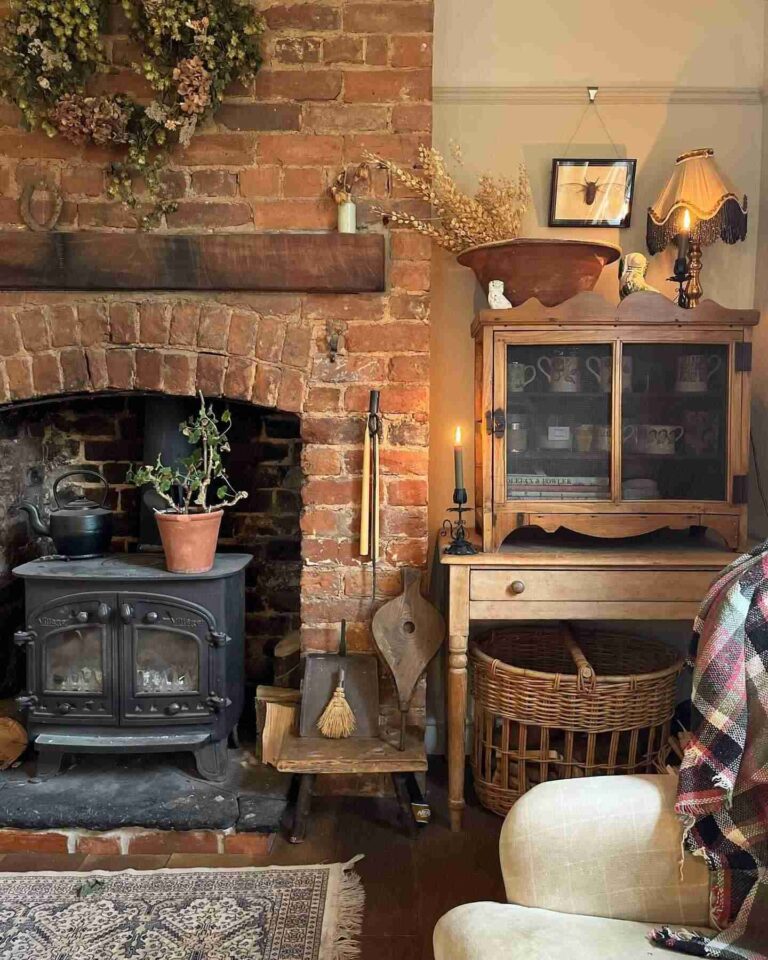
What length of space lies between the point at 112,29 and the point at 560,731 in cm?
247

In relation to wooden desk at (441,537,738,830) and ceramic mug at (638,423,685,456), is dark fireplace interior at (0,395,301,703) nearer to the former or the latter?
wooden desk at (441,537,738,830)

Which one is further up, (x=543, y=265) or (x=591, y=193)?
(x=591, y=193)

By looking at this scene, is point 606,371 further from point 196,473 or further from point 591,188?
point 196,473

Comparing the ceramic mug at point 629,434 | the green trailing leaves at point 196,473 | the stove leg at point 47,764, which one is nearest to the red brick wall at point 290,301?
the green trailing leaves at point 196,473

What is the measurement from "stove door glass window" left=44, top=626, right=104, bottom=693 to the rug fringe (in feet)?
2.83

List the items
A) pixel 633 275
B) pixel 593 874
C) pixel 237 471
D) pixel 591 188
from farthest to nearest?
pixel 237 471
pixel 591 188
pixel 633 275
pixel 593 874

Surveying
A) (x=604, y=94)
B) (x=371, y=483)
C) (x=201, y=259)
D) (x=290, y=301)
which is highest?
(x=604, y=94)

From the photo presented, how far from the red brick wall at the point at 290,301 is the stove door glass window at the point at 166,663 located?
56 centimetres

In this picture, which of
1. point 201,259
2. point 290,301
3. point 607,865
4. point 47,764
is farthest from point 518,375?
point 47,764

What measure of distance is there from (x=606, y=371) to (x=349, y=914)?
1.56 metres

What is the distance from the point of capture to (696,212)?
7.62 ft

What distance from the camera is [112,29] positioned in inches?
88.4

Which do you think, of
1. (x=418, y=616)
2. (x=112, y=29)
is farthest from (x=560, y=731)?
(x=112, y=29)

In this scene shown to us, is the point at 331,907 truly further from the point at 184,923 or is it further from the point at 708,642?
the point at 708,642
